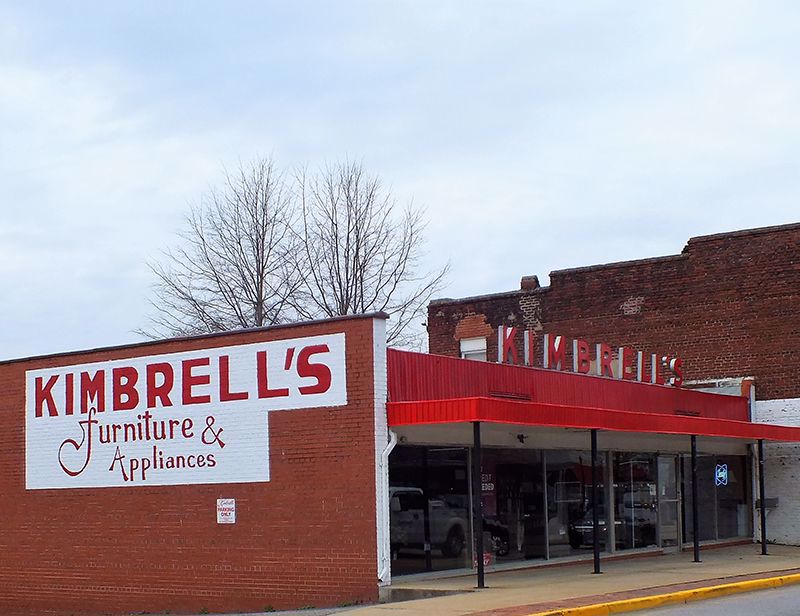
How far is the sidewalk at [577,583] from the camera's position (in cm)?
1587

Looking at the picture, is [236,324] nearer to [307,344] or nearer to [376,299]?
[376,299]

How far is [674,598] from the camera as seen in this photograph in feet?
56.1

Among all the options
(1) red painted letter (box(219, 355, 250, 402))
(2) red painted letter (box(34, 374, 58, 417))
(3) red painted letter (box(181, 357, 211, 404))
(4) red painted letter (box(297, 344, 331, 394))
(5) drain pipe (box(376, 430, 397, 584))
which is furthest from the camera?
(2) red painted letter (box(34, 374, 58, 417))

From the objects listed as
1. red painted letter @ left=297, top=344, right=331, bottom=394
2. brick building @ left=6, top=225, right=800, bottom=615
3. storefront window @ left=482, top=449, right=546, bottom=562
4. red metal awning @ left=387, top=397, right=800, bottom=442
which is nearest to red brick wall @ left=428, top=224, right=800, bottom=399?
brick building @ left=6, top=225, right=800, bottom=615

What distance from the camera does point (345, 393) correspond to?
18.7m

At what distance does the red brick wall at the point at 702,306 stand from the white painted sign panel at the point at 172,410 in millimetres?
15492

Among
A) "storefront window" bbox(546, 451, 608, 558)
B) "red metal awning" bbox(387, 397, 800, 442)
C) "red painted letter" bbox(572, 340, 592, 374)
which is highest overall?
"red painted letter" bbox(572, 340, 592, 374)

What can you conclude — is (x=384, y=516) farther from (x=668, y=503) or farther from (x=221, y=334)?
(x=668, y=503)

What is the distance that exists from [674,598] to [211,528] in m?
7.92

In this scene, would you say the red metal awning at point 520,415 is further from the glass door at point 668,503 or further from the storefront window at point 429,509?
the glass door at point 668,503

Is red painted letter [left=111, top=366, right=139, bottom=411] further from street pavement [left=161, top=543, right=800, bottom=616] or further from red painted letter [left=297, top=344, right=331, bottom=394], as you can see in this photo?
street pavement [left=161, top=543, right=800, bottom=616]

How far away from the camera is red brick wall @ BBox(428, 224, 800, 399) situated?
99.3 ft

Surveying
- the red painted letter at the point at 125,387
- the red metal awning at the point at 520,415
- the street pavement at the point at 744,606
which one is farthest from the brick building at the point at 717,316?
the street pavement at the point at 744,606

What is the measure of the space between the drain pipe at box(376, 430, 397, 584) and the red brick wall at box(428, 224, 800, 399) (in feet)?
50.3
